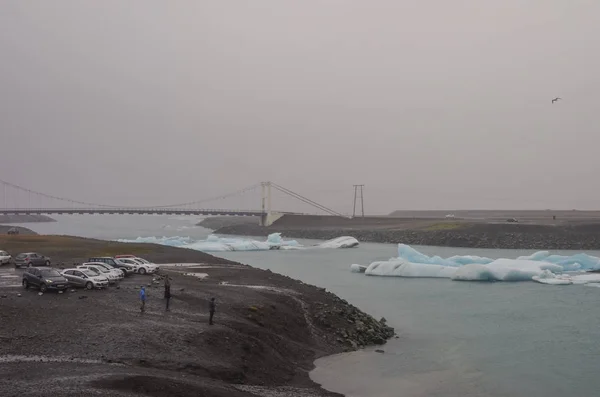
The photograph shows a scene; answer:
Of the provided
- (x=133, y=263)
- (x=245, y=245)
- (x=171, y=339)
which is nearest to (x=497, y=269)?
(x=133, y=263)

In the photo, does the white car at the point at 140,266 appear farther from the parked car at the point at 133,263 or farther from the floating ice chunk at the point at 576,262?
the floating ice chunk at the point at 576,262

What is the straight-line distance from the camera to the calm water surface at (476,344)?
19172 mm

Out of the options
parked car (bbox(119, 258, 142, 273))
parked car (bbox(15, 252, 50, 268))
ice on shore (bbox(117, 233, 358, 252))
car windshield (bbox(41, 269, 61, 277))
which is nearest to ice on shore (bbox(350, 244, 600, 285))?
parked car (bbox(119, 258, 142, 273))

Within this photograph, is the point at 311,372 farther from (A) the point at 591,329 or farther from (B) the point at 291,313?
(A) the point at 591,329

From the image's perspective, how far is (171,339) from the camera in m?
18.2

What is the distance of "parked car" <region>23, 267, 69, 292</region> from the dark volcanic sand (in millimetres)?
463

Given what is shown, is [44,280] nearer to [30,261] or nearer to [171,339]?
[171,339]

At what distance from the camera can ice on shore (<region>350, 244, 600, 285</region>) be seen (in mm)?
45062

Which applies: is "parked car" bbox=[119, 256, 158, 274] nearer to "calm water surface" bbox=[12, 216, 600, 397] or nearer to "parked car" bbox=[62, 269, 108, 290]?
"parked car" bbox=[62, 269, 108, 290]

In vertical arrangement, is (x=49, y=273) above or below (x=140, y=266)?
above

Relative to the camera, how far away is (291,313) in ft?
84.9

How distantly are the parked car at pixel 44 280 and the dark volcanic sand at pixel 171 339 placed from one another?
463mm

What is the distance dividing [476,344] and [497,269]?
22000mm

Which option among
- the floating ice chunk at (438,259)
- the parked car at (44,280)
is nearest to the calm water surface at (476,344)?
the floating ice chunk at (438,259)
